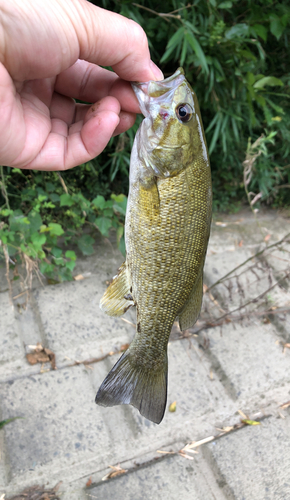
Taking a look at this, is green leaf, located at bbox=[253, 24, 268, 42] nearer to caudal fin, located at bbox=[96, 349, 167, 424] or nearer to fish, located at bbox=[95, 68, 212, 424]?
fish, located at bbox=[95, 68, 212, 424]

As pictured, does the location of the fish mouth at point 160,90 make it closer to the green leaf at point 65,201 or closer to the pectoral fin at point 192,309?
the pectoral fin at point 192,309

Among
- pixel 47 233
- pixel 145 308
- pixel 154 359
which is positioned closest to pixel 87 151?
A: pixel 145 308

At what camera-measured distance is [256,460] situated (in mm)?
1838

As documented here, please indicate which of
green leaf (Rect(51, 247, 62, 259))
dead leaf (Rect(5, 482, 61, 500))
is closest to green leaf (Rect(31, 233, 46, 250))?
green leaf (Rect(51, 247, 62, 259))

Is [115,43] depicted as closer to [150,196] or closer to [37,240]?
[150,196]

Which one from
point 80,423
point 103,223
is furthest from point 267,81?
point 80,423

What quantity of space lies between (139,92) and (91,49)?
0.70 feet

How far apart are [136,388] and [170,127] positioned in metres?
0.97

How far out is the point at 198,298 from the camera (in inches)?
54.7

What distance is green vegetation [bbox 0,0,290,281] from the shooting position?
7.39 ft

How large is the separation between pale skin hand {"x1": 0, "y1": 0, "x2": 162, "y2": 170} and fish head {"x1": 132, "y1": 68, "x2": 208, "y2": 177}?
0.12 m

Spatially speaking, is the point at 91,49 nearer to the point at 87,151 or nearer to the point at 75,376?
the point at 87,151

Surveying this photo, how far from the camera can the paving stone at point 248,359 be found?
2131 millimetres

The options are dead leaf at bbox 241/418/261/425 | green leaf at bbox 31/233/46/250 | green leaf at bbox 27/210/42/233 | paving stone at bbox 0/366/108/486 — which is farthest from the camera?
green leaf at bbox 27/210/42/233
